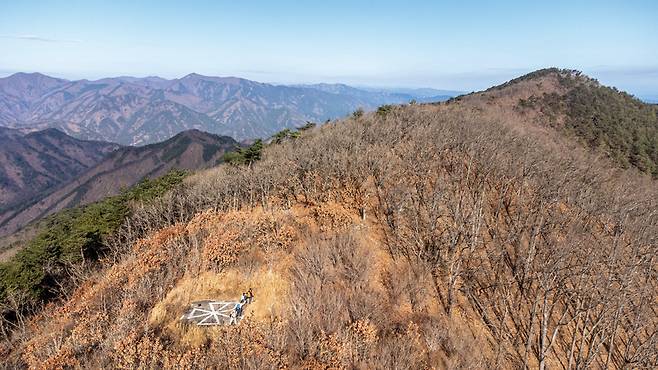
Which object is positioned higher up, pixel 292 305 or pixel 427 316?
pixel 292 305

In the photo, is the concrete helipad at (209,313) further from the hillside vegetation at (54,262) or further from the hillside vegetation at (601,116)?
the hillside vegetation at (601,116)

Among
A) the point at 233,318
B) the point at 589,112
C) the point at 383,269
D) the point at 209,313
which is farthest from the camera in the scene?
the point at 589,112

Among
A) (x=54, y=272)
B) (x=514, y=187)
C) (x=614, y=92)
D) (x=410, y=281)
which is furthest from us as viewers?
(x=614, y=92)

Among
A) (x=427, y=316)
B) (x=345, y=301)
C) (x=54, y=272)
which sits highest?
(x=345, y=301)

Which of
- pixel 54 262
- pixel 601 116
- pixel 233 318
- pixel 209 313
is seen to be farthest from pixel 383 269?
pixel 601 116

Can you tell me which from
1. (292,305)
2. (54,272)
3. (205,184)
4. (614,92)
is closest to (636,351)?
(292,305)

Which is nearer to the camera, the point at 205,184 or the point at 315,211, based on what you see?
the point at 315,211

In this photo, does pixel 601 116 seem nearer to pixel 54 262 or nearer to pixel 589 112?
pixel 589 112

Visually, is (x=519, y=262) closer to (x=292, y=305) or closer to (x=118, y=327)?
(x=292, y=305)
